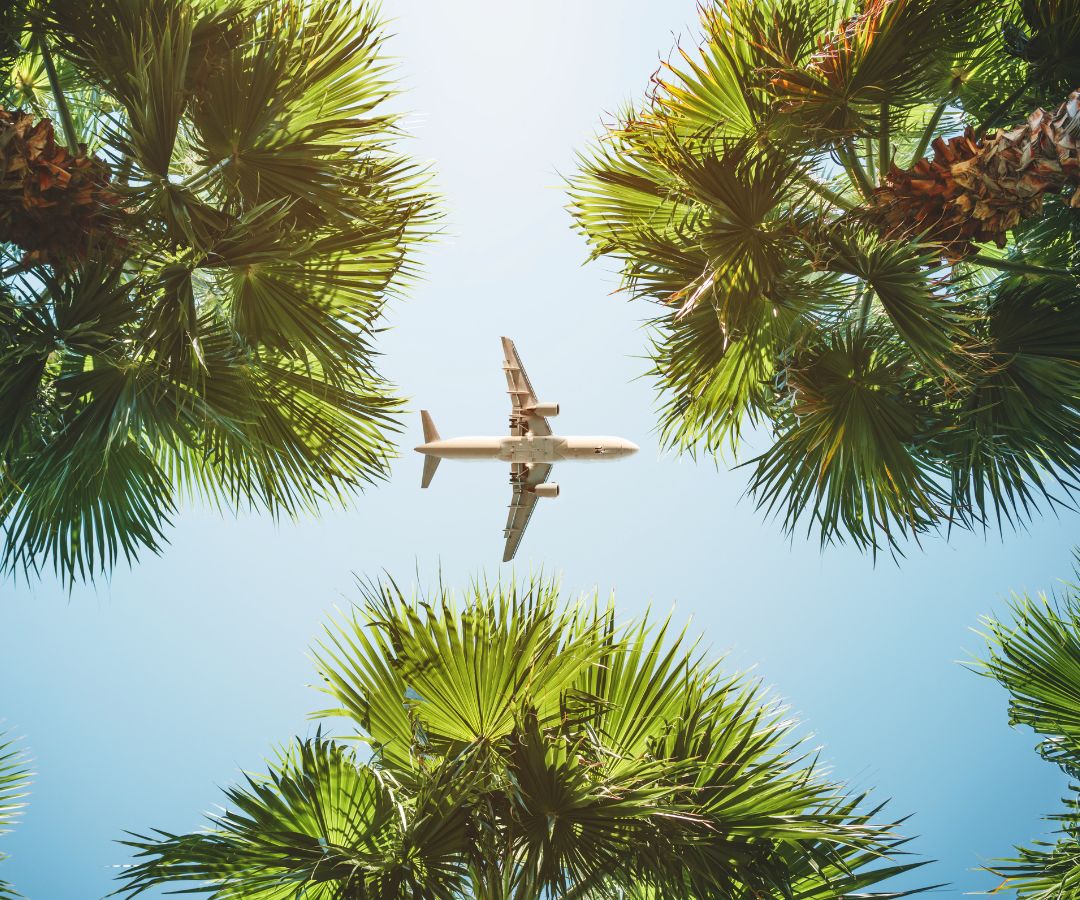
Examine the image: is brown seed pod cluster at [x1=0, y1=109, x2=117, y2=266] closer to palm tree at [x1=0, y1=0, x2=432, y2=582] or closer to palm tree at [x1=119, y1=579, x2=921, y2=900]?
palm tree at [x1=0, y1=0, x2=432, y2=582]

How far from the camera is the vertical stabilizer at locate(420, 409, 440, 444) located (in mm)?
14805

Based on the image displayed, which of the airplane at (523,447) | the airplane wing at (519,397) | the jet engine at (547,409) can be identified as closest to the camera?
the jet engine at (547,409)

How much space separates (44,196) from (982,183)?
19.9 ft

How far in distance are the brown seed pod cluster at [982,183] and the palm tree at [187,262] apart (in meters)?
3.55

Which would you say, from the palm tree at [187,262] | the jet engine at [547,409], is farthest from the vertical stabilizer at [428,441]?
the palm tree at [187,262]

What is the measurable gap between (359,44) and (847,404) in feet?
15.1

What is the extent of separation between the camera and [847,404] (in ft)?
21.6

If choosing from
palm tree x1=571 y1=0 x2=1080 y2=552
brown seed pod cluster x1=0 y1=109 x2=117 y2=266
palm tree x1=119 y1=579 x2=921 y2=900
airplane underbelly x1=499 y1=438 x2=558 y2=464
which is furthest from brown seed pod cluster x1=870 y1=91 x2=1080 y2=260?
airplane underbelly x1=499 y1=438 x2=558 y2=464

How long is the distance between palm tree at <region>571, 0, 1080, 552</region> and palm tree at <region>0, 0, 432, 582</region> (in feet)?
7.33

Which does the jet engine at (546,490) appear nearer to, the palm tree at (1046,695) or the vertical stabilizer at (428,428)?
the vertical stabilizer at (428,428)

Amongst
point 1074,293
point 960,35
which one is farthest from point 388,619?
point 960,35

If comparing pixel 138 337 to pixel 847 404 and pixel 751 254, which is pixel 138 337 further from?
pixel 847 404

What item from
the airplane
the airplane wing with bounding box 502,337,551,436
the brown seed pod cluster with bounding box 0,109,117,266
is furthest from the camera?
the airplane wing with bounding box 502,337,551,436

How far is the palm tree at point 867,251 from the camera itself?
5.87 m
